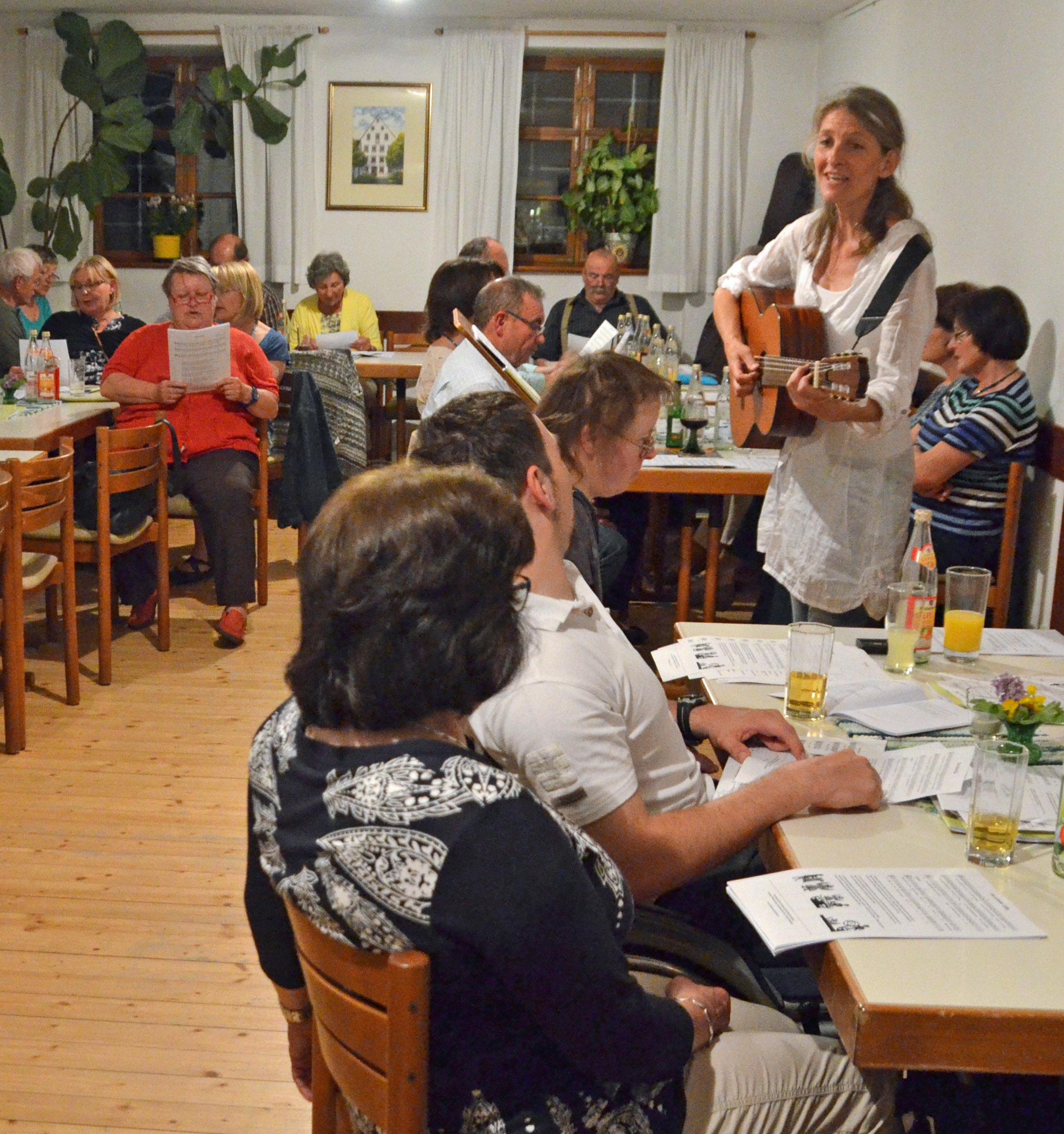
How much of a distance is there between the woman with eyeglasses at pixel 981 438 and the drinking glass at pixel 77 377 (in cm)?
318

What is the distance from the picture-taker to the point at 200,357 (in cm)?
454

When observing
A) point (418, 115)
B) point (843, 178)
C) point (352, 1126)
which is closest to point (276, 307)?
point (418, 115)

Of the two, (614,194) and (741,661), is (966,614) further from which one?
(614,194)

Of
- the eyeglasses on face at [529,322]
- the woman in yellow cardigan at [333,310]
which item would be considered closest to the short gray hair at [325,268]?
the woman in yellow cardigan at [333,310]

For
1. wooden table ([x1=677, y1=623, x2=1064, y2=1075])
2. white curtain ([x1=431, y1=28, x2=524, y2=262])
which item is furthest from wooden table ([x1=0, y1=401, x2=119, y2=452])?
white curtain ([x1=431, y1=28, x2=524, y2=262])

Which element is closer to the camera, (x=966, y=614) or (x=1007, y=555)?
(x=966, y=614)

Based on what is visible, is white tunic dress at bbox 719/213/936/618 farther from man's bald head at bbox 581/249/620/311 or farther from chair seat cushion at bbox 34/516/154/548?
man's bald head at bbox 581/249/620/311

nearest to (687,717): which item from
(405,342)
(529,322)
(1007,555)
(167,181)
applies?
(529,322)

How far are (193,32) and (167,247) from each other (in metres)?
1.36

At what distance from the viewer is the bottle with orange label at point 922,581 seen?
2.11 m

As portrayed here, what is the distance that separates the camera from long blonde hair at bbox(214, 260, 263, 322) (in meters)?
5.04

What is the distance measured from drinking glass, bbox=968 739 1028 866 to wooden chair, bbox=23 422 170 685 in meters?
3.03

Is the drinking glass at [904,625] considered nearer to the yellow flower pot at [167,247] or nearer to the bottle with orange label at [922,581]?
the bottle with orange label at [922,581]

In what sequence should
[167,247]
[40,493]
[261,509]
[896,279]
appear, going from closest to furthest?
[896,279] < [40,493] < [261,509] < [167,247]
